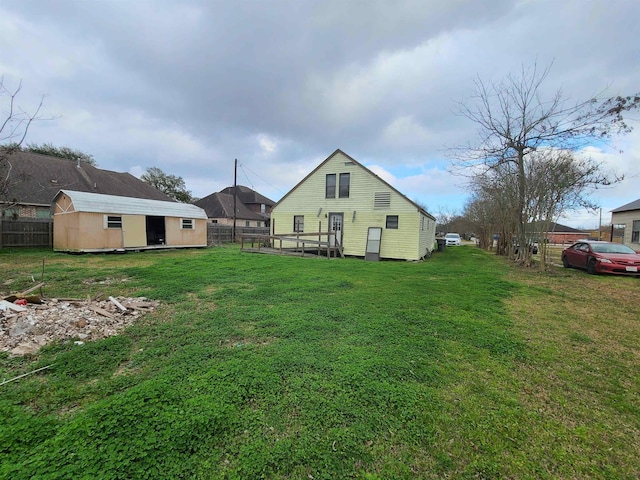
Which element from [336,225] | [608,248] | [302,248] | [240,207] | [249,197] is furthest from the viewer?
[249,197]

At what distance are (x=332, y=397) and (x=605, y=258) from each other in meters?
12.0

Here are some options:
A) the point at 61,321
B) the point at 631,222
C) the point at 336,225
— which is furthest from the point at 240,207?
the point at 631,222

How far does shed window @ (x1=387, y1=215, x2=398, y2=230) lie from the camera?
14297mm

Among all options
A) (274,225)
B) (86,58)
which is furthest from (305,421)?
(274,225)

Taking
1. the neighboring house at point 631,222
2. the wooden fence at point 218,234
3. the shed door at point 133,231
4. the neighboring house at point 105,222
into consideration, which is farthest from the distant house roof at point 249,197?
the neighboring house at point 631,222

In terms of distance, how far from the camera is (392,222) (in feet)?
47.3

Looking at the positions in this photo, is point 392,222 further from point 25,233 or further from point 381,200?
point 25,233

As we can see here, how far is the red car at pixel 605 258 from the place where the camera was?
902 centimetres

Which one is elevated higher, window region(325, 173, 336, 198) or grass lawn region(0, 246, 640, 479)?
window region(325, 173, 336, 198)

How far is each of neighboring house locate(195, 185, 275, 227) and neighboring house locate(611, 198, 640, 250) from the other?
30.0 metres

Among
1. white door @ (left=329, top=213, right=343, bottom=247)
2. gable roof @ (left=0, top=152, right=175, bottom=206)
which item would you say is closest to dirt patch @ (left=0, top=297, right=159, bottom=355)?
white door @ (left=329, top=213, right=343, bottom=247)

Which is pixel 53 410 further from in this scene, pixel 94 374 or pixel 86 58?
pixel 86 58

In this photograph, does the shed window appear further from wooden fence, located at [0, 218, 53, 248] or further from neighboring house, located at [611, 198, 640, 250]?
wooden fence, located at [0, 218, 53, 248]

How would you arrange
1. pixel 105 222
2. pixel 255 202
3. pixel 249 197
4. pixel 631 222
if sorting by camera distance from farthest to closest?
pixel 249 197 < pixel 255 202 < pixel 631 222 < pixel 105 222
